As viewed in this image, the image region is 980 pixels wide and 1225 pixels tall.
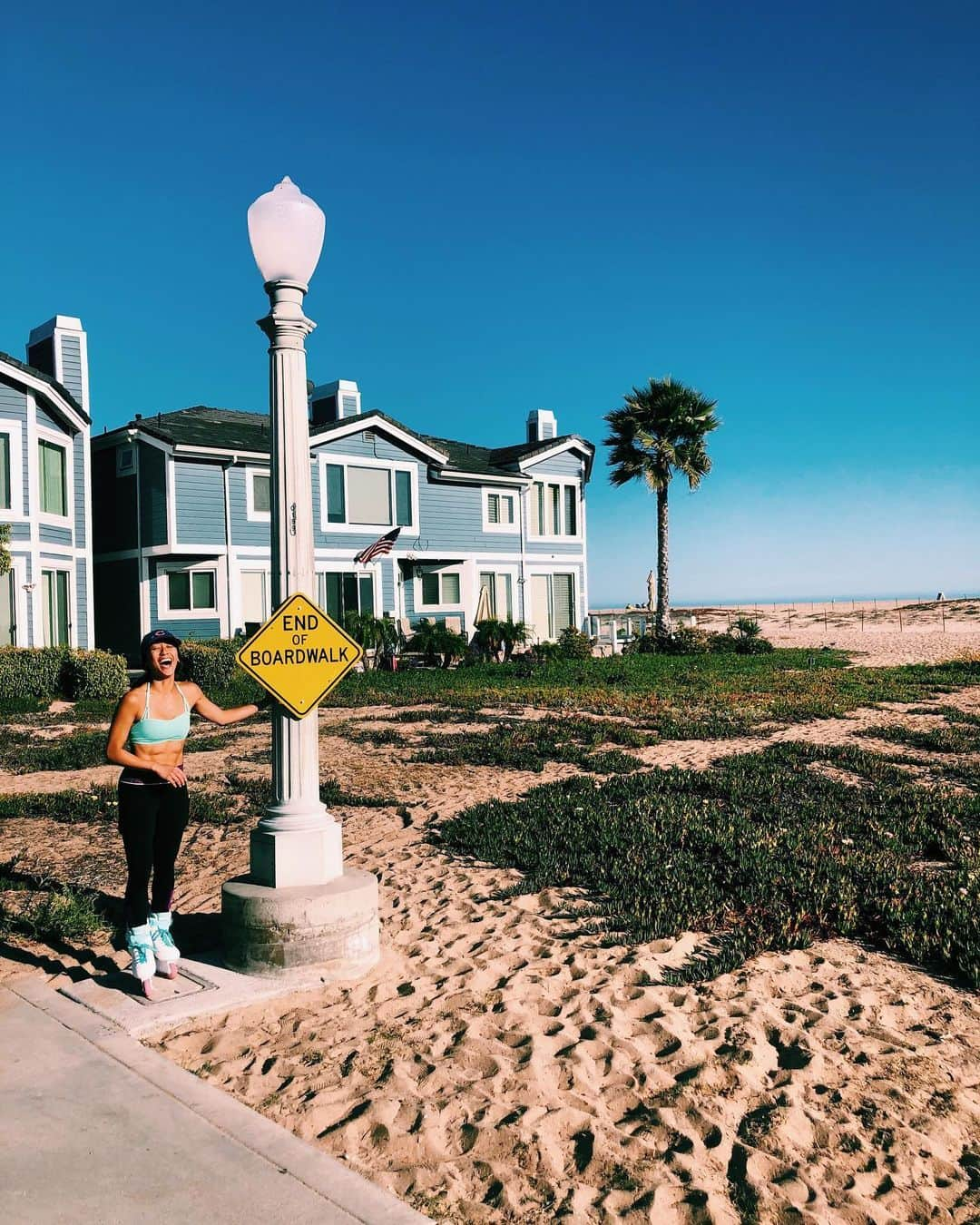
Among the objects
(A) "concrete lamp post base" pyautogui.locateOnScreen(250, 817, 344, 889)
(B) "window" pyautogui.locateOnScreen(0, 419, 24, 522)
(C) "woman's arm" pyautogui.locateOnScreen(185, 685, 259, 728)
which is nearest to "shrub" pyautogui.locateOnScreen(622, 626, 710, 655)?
(B) "window" pyautogui.locateOnScreen(0, 419, 24, 522)

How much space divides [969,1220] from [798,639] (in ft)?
147

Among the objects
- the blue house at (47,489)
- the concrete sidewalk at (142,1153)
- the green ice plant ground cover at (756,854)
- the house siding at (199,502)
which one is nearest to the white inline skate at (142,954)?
the concrete sidewalk at (142,1153)

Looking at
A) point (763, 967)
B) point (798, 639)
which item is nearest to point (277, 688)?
point (763, 967)

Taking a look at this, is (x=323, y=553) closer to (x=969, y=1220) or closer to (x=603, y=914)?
(x=603, y=914)

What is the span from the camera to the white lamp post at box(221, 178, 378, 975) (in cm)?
568

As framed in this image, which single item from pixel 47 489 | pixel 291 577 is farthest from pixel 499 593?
pixel 291 577

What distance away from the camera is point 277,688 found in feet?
19.2

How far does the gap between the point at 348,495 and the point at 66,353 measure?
8.56 meters

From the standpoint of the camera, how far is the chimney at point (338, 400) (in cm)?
3309

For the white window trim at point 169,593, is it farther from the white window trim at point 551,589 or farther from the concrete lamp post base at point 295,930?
the concrete lamp post base at point 295,930

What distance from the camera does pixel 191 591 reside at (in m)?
27.6

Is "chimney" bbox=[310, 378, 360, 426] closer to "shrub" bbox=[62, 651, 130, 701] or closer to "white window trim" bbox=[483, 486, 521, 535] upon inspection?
"white window trim" bbox=[483, 486, 521, 535]

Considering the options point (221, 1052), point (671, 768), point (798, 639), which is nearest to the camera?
point (221, 1052)

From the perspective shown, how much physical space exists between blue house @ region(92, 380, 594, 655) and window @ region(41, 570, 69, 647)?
2.58 meters
